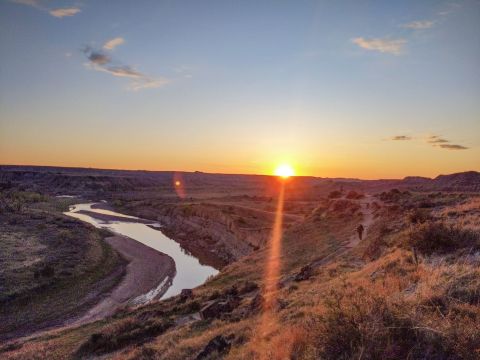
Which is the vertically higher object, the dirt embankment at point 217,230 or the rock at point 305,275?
the rock at point 305,275

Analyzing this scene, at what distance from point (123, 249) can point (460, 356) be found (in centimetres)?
5143

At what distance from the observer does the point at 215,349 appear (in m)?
11.1

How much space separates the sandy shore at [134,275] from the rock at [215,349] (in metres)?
19.3

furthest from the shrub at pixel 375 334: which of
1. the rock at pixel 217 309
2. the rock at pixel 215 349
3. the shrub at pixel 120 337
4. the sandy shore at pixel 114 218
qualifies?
the sandy shore at pixel 114 218

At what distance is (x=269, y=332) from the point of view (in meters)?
11.1

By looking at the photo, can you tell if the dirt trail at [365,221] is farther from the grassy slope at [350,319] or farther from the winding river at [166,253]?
the winding river at [166,253]

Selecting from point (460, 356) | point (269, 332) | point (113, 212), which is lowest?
point (113, 212)

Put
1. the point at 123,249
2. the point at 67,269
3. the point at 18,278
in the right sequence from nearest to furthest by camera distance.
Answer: the point at 18,278 < the point at 67,269 < the point at 123,249

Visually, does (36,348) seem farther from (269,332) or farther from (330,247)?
(330,247)

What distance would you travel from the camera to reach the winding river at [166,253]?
38.0 meters

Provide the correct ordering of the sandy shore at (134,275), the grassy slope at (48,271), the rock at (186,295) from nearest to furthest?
1. the rock at (186,295)
2. the grassy slope at (48,271)
3. the sandy shore at (134,275)

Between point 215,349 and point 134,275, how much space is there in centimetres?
3251

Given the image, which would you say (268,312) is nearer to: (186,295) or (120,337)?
(120,337)

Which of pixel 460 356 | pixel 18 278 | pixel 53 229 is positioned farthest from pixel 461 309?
pixel 53 229
